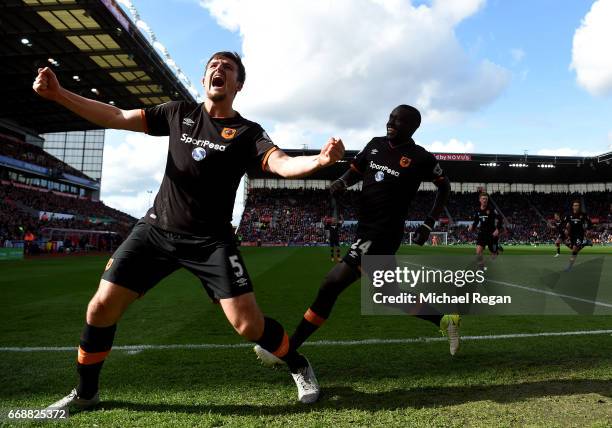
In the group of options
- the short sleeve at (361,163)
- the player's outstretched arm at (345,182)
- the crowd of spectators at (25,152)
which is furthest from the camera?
the crowd of spectators at (25,152)

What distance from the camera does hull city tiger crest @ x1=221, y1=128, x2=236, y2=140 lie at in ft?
9.73

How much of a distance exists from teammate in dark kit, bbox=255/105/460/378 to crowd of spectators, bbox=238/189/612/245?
50.7 meters

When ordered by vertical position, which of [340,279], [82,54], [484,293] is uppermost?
[82,54]

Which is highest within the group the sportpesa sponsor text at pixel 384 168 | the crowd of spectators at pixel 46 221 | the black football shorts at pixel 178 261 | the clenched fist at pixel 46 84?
the clenched fist at pixel 46 84

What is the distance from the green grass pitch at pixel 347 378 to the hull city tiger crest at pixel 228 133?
70.1 inches

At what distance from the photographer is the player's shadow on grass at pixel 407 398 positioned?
2.77 meters

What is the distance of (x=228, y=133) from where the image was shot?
2.98m

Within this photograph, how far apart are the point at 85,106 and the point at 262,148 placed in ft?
4.09

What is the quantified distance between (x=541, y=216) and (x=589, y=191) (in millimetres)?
10947

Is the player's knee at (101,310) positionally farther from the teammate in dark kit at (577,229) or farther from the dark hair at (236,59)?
the teammate in dark kit at (577,229)

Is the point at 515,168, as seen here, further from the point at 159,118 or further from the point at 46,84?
the point at 46,84

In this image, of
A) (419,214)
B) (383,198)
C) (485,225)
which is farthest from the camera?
(419,214)

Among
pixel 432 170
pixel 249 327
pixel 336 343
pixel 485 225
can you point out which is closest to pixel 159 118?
pixel 249 327

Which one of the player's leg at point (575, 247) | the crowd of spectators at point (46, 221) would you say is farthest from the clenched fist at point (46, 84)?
the crowd of spectators at point (46, 221)
